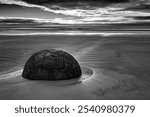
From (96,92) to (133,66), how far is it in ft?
6.64

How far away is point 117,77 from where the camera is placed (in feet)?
14.0

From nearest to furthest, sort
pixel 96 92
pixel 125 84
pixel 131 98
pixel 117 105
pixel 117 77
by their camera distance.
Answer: pixel 117 105, pixel 131 98, pixel 96 92, pixel 125 84, pixel 117 77

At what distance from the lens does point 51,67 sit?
3848 millimetres

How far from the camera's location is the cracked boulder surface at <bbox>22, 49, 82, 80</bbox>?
3854mm

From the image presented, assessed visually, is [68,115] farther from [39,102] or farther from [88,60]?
[88,60]

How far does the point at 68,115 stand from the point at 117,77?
1.81 m

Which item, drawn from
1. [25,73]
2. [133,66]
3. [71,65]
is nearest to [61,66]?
[71,65]

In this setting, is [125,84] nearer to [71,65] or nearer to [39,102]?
[71,65]

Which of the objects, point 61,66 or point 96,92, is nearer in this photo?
point 96,92

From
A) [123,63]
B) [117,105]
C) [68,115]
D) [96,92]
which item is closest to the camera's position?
[68,115]

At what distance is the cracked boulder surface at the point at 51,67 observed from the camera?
385 centimetres

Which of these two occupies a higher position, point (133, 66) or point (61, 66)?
point (61, 66)

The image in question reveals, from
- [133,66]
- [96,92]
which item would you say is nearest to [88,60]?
[133,66]

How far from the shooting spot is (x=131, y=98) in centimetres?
322
